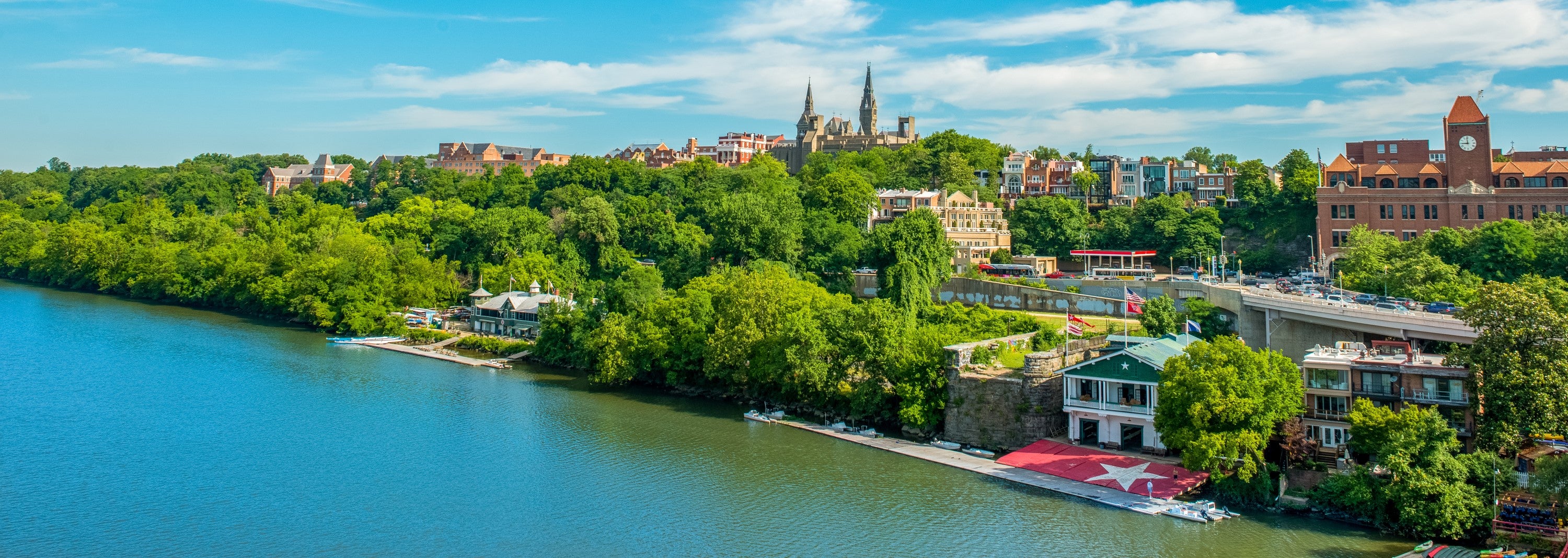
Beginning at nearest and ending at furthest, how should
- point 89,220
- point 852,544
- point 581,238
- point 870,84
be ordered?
point 852,544 → point 581,238 → point 89,220 → point 870,84

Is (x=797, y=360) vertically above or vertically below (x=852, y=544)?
above

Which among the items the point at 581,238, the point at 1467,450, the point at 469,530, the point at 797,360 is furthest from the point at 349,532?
the point at 581,238

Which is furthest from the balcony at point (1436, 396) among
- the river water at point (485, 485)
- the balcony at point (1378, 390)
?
the river water at point (485, 485)

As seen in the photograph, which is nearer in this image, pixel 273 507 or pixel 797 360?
pixel 273 507

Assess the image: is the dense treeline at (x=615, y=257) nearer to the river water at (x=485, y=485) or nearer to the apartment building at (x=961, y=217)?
the apartment building at (x=961, y=217)

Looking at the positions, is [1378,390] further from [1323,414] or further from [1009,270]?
[1009,270]

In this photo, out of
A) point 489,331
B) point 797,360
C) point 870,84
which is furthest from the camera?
point 870,84

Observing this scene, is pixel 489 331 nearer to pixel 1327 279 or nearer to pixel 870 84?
pixel 1327 279

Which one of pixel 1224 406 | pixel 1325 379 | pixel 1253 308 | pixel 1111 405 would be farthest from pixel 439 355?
pixel 1325 379
